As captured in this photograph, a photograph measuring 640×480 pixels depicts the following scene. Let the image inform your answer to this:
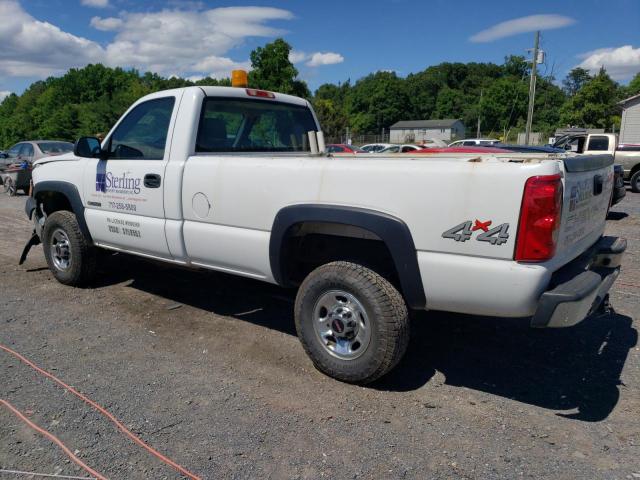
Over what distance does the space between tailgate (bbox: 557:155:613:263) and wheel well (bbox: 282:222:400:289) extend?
1.09 meters

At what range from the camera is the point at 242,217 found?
3811mm

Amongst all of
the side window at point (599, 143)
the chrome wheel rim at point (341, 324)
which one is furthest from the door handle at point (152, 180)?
the side window at point (599, 143)

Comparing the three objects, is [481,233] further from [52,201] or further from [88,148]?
[52,201]

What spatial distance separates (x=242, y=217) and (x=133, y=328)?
1.65 m

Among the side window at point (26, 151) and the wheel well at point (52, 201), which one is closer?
the wheel well at point (52, 201)

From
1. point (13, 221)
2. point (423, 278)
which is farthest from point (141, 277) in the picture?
point (13, 221)

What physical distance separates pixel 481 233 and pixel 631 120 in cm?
3773

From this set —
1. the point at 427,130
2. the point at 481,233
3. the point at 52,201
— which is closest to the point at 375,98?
the point at 427,130

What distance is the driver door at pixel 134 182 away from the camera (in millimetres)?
4414

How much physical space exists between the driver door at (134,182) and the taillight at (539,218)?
9.40 feet

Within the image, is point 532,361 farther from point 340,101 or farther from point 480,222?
point 340,101

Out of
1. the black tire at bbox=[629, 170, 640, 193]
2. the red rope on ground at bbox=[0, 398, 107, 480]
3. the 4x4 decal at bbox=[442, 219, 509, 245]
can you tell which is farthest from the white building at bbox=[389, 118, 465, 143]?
the red rope on ground at bbox=[0, 398, 107, 480]

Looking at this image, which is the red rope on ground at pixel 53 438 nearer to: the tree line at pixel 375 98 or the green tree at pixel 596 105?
the tree line at pixel 375 98

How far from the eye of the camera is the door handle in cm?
433
